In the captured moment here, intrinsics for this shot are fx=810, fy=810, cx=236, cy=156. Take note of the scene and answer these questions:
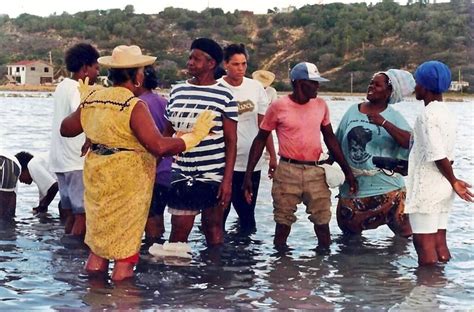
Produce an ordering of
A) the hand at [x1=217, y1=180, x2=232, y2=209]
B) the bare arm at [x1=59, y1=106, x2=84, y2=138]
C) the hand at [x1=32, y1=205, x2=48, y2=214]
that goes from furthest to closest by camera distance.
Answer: the hand at [x1=32, y1=205, x2=48, y2=214]
the hand at [x1=217, y1=180, x2=232, y2=209]
the bare arm at [x1=59, y1=106, x2=84, y2=138]

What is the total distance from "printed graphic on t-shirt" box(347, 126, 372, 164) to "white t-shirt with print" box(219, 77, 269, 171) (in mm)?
1027

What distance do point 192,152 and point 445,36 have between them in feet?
259

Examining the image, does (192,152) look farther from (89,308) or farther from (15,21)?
(15,21)

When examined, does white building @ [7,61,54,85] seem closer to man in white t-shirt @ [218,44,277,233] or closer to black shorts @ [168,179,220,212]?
man in white t-shirt @ [218,44,277,233]

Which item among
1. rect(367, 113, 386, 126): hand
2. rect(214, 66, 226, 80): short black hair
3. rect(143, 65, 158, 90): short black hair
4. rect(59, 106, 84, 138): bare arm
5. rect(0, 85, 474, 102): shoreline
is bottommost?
rect(0, 85, 474, 102): shoreline

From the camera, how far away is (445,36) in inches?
3238

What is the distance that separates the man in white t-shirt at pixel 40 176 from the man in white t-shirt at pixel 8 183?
275mm

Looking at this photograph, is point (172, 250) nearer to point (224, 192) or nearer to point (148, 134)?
point (224, 192)

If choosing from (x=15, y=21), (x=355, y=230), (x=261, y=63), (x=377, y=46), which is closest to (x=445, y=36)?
(x=377, y=46)

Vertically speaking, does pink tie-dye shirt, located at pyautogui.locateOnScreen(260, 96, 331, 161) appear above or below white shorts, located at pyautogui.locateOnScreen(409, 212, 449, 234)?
above

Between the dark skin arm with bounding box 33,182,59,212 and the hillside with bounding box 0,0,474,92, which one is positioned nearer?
the dark skin arm with bounding box 33,182,59,212

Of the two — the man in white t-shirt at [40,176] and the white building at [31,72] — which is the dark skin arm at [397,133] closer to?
the man in white t-shirt at [40,176]

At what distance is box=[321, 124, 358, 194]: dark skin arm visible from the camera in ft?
25.4

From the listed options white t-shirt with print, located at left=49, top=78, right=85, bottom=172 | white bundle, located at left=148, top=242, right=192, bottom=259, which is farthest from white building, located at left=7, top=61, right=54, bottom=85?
white bundle, located at left=148, top=242, right=192, bottom=259
